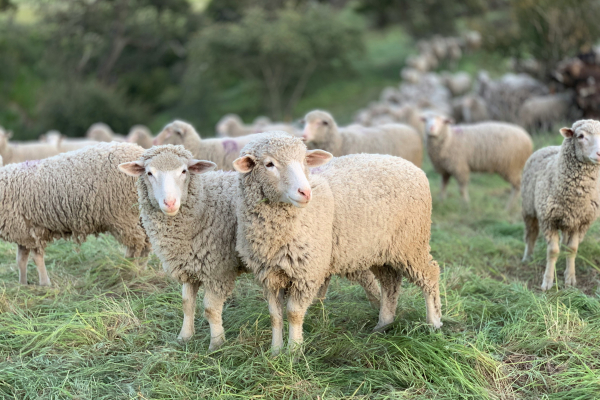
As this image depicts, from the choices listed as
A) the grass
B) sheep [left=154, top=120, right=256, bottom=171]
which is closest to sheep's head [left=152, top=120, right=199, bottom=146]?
sheep [left=154, top=120, right=256, bottom=171]

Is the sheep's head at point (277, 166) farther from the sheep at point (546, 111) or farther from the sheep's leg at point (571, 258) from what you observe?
the sheep at point (546, 111)

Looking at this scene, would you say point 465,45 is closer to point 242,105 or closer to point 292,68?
point 292,68

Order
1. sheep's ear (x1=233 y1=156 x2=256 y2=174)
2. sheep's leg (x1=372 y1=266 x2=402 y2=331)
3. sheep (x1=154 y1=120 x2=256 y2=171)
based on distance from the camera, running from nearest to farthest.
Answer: sheep's ear (x1=233 y1=156 x2=256 y2=174) < sheep's leg (x1=372 y1=266 x2=402 y2=331) < sheep (x1=154 y1=120 x2=256 y2=171)

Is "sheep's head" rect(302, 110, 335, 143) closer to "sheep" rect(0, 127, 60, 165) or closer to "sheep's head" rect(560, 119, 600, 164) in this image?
"sheep's head" rect(560, 119, 600, 164)

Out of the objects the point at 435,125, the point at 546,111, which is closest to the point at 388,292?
the point at 435,125

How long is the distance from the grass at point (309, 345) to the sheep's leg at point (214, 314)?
0.08m

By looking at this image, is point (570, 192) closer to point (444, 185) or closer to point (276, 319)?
point (276, 319)

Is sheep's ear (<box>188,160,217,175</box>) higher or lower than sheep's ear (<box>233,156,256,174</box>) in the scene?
lower

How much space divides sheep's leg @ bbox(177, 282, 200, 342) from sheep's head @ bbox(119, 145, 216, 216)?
564 mm

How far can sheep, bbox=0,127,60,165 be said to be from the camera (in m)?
7.79

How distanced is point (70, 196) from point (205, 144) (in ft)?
6.30

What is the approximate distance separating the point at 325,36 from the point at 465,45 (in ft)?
18.5

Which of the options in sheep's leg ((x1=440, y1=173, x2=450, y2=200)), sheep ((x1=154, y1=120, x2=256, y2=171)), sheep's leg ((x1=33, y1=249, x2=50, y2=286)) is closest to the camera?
sheep's leg ((x1=33, y1=249, x2=50, y2=286))

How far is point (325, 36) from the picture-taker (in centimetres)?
2227
